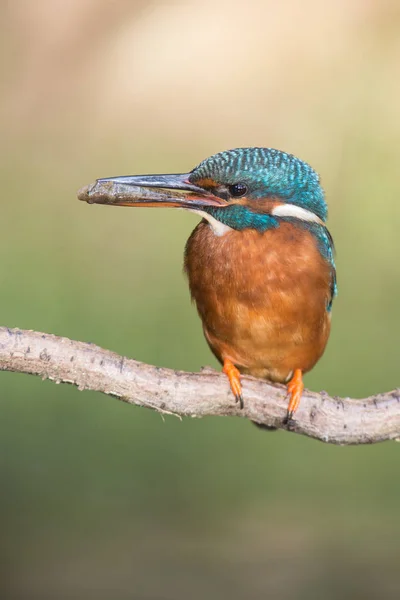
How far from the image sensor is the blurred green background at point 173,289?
14.9 ft

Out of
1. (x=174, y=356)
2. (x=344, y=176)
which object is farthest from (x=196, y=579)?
(x=344, y=176)

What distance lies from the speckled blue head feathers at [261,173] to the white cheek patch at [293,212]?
0.01 metres

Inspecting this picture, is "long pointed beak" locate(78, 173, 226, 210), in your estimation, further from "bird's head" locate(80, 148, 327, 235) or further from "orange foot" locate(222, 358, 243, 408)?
"orange foot" locate(222, 358, 243, 408)

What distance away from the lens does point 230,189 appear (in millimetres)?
2582

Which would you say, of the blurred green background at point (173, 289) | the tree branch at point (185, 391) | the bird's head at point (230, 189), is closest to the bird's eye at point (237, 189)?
the bird's head at point (230, 189)

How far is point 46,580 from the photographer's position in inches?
173

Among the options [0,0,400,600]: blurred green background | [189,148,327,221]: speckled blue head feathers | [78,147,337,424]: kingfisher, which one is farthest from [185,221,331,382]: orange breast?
[0,0,400,600]: blurred green background

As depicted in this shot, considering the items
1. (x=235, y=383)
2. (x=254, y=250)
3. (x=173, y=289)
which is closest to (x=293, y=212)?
(x=254, y=250)

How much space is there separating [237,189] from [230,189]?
20mm

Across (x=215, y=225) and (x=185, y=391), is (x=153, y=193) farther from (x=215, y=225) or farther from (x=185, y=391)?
(x=185, y=391)

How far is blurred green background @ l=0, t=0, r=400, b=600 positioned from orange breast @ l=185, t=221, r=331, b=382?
1.92 metres

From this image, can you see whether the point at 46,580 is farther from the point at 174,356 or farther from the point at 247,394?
the point at 247,394
